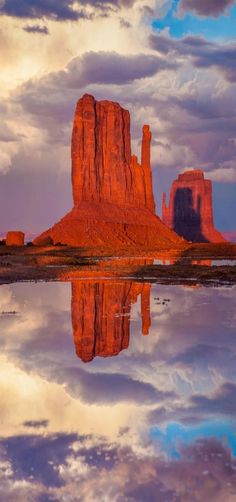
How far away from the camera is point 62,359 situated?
13133 mm

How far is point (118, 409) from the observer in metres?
9.40

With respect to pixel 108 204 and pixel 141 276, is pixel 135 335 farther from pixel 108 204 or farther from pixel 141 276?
pixel 108 204

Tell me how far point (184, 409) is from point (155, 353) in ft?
15.0

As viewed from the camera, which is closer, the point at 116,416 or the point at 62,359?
the point at 116,416

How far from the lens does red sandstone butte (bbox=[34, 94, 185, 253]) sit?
131m

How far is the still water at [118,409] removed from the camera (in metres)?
6.69

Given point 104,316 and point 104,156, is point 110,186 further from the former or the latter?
point 104,316

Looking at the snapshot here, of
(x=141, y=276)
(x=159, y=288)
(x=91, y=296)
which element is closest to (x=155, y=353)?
(x=91, y=296)

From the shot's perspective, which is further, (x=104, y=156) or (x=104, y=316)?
(x=104, y=156)

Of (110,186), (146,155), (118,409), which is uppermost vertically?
(146,155)

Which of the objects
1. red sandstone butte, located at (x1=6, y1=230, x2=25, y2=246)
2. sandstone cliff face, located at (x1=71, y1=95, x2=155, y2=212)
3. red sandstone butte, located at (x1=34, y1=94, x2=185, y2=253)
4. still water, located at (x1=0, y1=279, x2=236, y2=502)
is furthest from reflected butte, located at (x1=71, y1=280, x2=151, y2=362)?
sandstone cliff face, located at (x1=71, y1=95, x2=155, y2=212)

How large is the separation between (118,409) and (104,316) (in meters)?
10.2

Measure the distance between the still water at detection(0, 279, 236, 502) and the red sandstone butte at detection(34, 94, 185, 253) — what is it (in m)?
111

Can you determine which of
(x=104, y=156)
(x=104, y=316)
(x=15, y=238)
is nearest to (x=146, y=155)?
(x=104, y=156)
